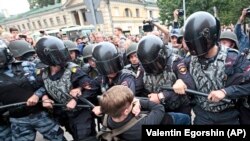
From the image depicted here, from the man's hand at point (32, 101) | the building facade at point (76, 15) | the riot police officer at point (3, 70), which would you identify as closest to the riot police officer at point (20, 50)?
the riot police officer at point (3, 70)

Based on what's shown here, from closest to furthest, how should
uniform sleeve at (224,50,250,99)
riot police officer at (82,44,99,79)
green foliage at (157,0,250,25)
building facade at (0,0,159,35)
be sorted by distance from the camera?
uniform sleeve at (224,50,250,99) → riot police officer at (82,44,99,79) → green foliage at (157,0,250,25) → building facade at (0,0,159,35)

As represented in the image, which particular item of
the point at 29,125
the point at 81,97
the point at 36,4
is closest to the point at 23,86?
the point at 29,125

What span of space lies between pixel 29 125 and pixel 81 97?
84 centimetres

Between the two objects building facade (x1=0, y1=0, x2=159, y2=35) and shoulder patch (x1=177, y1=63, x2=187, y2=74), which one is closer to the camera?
shoulder patch (x1=177, y1=63, x2=187, y2=74)

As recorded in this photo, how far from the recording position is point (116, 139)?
2199mm

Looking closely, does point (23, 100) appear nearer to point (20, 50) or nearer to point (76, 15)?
point (20, 50)

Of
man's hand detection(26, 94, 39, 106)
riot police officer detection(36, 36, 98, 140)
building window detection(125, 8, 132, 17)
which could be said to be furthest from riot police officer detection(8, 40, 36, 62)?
building window detection(125, 8, 132, 17)

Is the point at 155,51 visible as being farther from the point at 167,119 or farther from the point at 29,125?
the point at 29,125

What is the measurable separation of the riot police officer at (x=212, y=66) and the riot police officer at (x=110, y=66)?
2.30 feet

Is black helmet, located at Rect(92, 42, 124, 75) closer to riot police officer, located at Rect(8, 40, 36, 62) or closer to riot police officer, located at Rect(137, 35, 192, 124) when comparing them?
riot police officer, located at Rect(137, 35, 192, 124)

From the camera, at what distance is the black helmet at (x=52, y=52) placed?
3.23 m

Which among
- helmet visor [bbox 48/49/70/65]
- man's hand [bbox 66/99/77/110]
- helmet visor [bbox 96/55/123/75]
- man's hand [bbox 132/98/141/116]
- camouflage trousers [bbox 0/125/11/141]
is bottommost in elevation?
camouflage trousers [bbox 0/125/11/141]

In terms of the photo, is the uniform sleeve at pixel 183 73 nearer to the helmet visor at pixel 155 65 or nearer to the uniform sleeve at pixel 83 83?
the helmet visor at pixel 155 65

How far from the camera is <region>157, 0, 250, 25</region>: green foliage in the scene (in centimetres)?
2481
